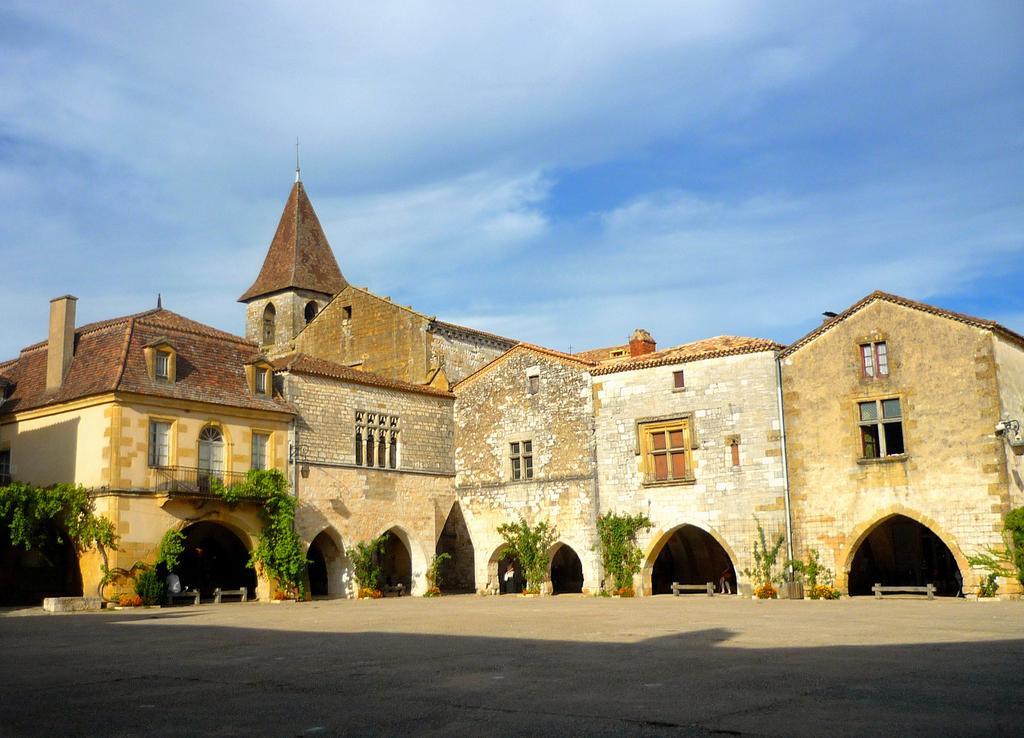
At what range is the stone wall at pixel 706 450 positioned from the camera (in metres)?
27.7

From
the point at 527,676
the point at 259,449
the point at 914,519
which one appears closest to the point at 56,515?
the point at 259,449

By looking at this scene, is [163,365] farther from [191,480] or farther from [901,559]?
[901,559]

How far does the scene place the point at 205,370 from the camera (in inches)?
1139

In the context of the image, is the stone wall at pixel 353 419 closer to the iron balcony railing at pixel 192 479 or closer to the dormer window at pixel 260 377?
the dormer window at pixel 260 377

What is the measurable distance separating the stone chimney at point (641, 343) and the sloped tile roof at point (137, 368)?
1094cm

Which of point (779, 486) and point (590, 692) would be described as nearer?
point (590, 692)

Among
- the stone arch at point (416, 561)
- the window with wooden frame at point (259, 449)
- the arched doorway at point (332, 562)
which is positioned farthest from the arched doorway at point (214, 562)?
the stone arch at point (416, 561)

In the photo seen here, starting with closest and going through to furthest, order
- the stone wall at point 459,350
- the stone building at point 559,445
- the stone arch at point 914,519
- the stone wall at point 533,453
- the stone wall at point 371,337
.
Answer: the stone arch at point 914,519 → the stone building at point 559,445 → the stone wall at point 533,453 → the stone wall at point 371,337 → the stone wall at point 459,350

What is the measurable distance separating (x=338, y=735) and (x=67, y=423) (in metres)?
22.5

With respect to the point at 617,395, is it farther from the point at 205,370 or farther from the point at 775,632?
the point at 775,632

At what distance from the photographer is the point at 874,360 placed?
2641 centimetres

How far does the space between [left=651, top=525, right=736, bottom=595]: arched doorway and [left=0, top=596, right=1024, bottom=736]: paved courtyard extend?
15216 millimetres

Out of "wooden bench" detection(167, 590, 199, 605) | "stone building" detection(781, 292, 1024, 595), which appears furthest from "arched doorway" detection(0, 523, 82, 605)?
"stone building" detection(781, 292, 1024, 595)

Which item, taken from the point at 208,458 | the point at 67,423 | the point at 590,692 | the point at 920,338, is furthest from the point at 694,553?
the point at 590,692
